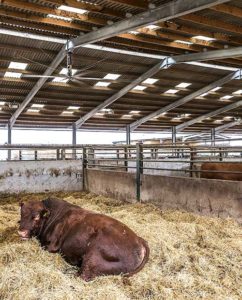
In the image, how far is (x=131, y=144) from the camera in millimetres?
9734

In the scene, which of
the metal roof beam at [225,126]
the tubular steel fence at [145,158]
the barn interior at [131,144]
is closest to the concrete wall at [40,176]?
the barn interior at [131,144]

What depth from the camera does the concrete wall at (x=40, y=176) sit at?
294 inches

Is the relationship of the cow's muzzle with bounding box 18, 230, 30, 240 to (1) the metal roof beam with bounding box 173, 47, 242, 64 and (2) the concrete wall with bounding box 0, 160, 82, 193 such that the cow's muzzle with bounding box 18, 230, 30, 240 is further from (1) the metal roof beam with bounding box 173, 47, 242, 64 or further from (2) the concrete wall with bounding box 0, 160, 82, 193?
(1) the metal roof beam with bounding box 173, 47, 242, 64

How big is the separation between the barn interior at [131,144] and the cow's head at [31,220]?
136mm

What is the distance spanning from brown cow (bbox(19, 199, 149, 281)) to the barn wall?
6.12 feet

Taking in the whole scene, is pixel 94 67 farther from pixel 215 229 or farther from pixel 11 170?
pixel 215 229

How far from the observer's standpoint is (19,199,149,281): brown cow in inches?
107

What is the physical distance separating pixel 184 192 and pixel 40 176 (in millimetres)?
3862

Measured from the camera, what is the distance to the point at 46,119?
1820 cm

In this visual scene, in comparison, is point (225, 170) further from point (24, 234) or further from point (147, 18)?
point (24, 234)

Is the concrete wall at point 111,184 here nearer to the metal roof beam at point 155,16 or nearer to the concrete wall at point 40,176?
the concrete wall at point 40,176

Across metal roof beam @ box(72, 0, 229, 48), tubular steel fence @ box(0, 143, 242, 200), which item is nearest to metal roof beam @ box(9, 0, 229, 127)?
metal roof beam @ box(72, 0, 229, 48)

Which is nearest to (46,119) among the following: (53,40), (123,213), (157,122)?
(157,122)

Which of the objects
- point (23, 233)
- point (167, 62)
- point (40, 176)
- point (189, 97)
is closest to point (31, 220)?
point (23, 233)
